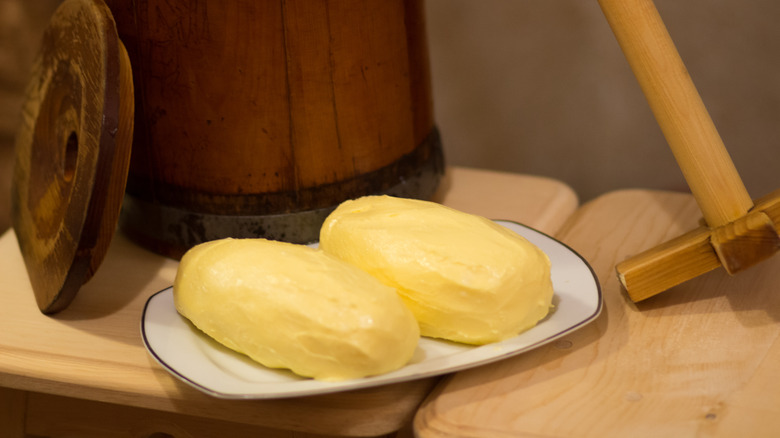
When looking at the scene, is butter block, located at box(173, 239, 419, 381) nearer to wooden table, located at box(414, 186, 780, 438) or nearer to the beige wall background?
wooden table, located at box(414, 186, 780, 438)

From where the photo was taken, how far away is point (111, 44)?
0.57 meters

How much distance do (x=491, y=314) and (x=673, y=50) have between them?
266 mm

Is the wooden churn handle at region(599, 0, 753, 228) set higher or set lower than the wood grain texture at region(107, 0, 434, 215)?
lower

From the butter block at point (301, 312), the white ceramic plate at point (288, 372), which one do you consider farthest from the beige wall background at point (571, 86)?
the butter block at point (301, 312)

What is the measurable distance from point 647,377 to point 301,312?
24 cm

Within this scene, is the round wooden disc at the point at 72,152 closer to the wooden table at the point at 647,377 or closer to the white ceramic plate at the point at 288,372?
the white ceramic plate at the point at 288,372

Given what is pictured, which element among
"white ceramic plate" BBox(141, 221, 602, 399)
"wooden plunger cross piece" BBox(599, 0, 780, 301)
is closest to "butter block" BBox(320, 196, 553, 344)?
"white ceramic plate" BBox(141, 221, 602, 399)

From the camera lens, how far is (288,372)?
51cm

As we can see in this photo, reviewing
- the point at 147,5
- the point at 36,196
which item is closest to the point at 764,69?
the point at 147,5

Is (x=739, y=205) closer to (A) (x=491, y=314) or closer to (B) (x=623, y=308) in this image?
(B) (x=623, y=308)

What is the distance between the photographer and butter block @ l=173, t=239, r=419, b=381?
477 mm

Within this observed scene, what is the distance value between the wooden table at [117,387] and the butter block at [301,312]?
48 millimetres

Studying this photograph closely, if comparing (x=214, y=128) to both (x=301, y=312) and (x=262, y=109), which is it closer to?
(x=262, y=109)

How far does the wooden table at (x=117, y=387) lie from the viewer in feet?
1.73
